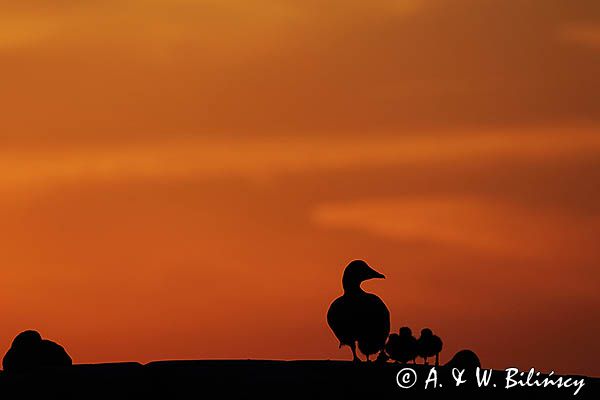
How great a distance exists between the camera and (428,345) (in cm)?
3119

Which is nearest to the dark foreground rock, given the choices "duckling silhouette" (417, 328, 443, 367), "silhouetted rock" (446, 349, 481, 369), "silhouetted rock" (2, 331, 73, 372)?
"silhouetted rock" (446, 349, 481, 369)

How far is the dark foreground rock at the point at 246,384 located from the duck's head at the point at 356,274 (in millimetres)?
7856

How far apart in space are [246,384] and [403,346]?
46.9 feet

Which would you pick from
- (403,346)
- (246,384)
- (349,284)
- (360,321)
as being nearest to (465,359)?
(360,321)

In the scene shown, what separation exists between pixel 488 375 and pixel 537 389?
0.86m

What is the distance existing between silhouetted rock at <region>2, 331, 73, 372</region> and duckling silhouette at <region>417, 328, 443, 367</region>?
396 inches

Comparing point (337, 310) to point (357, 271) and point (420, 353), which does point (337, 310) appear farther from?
point (420, 353)

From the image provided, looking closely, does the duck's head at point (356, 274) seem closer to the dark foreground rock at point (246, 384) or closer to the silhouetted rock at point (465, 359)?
the silhouetted rock at point (465, 359)

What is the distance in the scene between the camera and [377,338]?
2431 centimetres

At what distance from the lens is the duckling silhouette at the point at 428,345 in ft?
102

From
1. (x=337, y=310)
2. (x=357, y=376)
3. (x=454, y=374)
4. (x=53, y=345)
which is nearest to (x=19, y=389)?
(x=357, y=376)

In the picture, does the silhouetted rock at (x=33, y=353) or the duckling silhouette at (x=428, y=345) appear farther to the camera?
the duckling silhouette at (x=428, y=345)

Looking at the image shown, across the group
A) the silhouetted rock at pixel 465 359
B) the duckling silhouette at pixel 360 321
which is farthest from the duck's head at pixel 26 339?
the silhouetted rock at pixel 465 359

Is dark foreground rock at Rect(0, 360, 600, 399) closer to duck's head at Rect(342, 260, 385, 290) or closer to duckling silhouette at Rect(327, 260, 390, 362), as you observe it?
duckling silhouette at Rect(327, 260, 390, 362)
